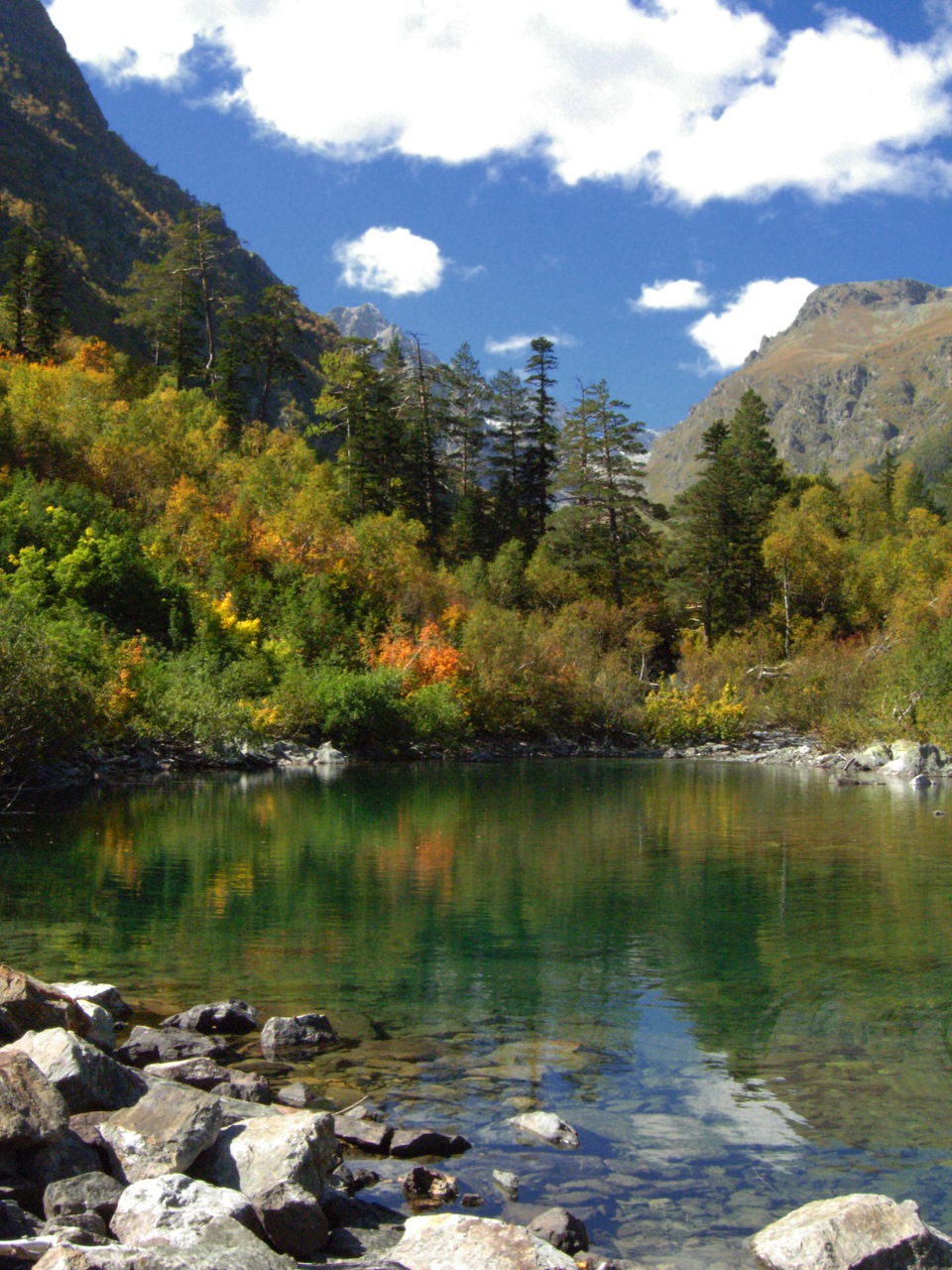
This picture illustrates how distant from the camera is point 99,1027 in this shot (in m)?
8.73

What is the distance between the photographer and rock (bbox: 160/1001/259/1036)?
9.97 metres

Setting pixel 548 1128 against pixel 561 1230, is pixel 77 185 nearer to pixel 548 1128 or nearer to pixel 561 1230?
pixel 548 1128

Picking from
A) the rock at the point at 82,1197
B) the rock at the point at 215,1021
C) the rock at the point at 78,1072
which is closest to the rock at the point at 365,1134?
the rock at the point at 78,1072

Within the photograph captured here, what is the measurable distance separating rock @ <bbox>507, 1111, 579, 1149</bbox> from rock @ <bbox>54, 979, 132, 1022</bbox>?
4339 millimetres

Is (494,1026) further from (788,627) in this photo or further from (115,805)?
(788,627)

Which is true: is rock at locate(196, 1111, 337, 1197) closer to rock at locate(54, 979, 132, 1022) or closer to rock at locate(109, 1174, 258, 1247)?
rock at locate(109, 1174, 258, 1247)

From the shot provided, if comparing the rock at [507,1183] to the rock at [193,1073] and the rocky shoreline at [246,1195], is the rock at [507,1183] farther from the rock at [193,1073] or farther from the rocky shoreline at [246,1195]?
the rock at [193,1073]

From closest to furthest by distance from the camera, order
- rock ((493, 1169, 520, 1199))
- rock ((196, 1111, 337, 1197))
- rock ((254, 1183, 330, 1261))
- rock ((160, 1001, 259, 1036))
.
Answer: rock ((254, 1183, 330, 1261)) → rock ((196, 1111, 337, 1197)) → rock ((493, 1169, 520, 1199)) → rock ((160, 1001, 259, 1036))

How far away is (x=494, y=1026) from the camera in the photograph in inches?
411

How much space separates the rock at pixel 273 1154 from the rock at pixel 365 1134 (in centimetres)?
85

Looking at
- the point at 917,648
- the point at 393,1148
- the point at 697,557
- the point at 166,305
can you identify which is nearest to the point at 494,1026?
the point at 393,1148

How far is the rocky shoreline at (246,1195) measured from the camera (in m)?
5.28

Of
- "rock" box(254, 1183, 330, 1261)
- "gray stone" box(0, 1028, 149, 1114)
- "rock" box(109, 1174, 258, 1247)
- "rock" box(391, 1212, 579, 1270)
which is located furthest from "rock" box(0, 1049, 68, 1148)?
"rock" box(391, 1212, 579, 1270)

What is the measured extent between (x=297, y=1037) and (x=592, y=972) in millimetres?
4308
